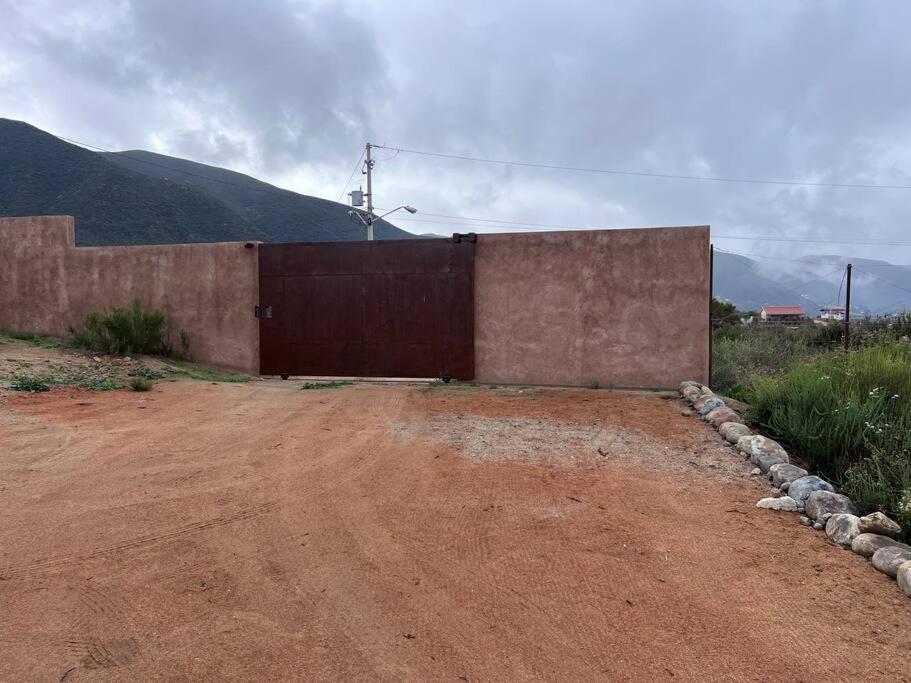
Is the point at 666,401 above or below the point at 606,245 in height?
below

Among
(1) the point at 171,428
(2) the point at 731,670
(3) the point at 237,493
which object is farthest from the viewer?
(1) the point at 171,428

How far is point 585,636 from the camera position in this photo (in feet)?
8.63

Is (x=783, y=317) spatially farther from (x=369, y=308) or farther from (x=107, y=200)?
(x=107, y=200)

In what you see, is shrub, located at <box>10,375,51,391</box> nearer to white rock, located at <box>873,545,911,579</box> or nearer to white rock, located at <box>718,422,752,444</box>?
white rock, located at <box>718,422,752,444</box>

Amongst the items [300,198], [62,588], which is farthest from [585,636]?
[300,198]

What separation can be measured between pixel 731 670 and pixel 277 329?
9.13m

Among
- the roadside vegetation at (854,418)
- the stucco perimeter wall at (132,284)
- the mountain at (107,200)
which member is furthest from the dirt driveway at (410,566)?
the mountain at (107,200)

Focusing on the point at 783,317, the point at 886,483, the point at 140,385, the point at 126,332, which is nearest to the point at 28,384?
the point at 140,385

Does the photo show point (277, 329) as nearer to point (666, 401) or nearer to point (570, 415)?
point (570, 415)

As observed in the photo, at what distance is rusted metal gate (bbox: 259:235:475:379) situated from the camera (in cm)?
970

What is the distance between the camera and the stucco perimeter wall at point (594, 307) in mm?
8969

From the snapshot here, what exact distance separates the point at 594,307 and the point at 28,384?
312 inches

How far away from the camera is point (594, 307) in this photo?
364 inches

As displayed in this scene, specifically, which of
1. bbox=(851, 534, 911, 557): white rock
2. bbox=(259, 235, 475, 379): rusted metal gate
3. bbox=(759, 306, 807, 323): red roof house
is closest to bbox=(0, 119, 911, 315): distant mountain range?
bbox=(759, 306, 807, 323): red roof house
